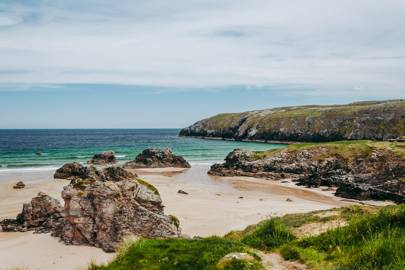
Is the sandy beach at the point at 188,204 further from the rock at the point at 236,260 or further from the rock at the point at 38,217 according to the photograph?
the rock at the point at 236,260

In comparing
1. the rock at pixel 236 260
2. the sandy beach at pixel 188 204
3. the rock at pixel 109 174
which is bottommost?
the sandy beach at pixel 188 204

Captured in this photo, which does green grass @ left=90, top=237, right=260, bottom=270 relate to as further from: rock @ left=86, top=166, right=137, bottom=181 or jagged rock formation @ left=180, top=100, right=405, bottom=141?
jagged rock formation @ left=180, top=100, right=405, bottom=141


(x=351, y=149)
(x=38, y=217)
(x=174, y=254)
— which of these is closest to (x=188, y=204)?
(x=38, y=217)

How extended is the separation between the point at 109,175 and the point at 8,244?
19.0m

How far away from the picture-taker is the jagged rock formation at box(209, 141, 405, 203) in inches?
1750

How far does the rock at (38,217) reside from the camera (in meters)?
28.6

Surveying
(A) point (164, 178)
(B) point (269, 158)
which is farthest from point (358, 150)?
(A) point (164, 178)

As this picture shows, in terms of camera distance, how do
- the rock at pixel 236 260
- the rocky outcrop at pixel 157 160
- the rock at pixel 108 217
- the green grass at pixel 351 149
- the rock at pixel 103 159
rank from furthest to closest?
the rock at pixel 103 159, the rocky outcrop at pixel 157 160, the green grass at pixel 351 149, the rock at pixel 108 217, the rock at pixel 236 260

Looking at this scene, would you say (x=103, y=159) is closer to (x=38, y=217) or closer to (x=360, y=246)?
(x=38, y=217)

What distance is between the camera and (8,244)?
82.4 feet

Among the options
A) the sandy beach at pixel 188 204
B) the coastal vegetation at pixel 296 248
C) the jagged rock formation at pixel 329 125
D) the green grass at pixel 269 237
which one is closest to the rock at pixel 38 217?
the sandy beach at pixel 188 204

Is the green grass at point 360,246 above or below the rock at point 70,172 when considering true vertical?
above

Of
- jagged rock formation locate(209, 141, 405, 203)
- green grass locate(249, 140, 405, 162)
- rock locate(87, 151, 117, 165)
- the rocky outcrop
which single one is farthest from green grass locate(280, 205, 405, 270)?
rock locate(87, 151, 117, 165)

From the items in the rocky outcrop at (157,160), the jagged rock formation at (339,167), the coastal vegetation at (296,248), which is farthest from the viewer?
the rocky outcrop at (157,160)
